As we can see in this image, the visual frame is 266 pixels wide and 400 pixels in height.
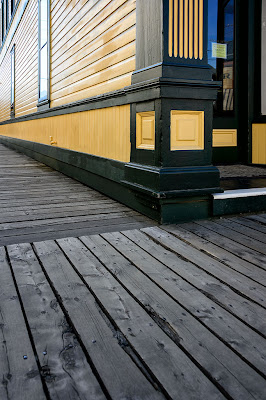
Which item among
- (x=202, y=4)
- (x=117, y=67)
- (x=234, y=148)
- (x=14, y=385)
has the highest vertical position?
(x=202, y=4)

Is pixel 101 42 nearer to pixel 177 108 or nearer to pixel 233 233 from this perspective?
pixel 177 108

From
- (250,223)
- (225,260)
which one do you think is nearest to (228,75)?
(250,223)

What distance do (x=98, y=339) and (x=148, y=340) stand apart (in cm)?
15

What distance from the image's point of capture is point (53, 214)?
2.93 metres

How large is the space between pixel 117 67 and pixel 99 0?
2.94ft

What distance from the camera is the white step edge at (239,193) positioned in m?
2.76

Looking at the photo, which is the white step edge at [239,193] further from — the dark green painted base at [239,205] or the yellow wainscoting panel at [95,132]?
the yellow wainscoting panel at [95,132]

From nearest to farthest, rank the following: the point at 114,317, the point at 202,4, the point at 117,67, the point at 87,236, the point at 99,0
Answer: the point at 114,317 < the point at 87,236 < the point at 202,4 < the point at 117,67 < the point at 99,0

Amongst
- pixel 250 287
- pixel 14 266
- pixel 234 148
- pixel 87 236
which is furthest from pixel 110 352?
pixel 234 148

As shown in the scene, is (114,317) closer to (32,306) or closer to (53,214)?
(32,306)

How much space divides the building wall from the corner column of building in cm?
48

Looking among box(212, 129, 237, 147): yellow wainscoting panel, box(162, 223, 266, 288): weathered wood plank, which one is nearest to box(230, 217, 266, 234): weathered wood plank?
box(162, 223, 266, 288): weathered wood plank

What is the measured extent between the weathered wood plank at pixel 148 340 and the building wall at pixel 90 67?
5.68ft

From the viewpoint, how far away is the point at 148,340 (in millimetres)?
1196
